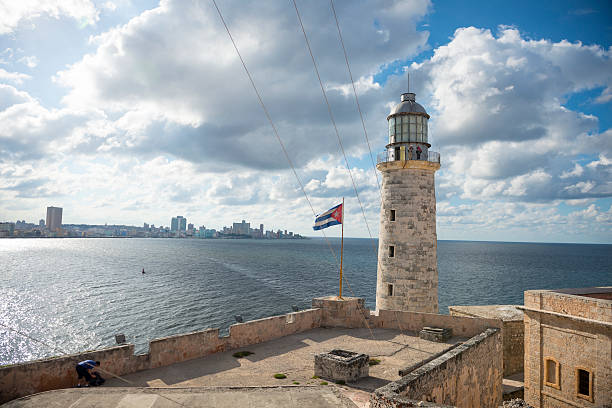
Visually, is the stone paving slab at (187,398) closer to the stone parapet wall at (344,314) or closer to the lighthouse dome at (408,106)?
the stone parapet wall at (344,314)

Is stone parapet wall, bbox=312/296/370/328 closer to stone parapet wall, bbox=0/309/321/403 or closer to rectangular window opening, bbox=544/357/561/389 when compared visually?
stone parapet wall, bbox=0/309/321/403

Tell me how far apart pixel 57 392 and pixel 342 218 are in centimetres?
1359

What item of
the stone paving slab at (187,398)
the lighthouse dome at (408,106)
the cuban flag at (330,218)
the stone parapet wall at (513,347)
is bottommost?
the stone parapet wall at (513,347)

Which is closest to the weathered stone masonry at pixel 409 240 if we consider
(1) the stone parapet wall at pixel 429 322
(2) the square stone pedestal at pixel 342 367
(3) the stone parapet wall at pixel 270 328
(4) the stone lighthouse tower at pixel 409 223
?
(4) the stone lighthouse tower at pixel 409 223

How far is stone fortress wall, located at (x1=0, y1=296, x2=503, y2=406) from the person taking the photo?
32.2ft

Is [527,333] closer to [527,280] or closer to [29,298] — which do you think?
[29,298]

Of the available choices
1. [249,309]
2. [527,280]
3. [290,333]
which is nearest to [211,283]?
[249,309]

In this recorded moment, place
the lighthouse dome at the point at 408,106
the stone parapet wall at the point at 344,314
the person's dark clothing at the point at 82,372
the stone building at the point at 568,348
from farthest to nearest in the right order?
the lighthouse dome at the point at 408,106 < the stone parapet wall at the point at 344,314 < the stone building at the point at 568,348 < the person's dark clothing at the point at 82,372

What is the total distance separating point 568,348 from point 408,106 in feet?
49.0

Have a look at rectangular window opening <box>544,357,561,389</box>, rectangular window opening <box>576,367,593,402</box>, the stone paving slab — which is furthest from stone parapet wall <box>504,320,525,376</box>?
the stone paving slab

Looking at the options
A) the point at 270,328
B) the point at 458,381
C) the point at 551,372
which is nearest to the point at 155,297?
the point at 270,328

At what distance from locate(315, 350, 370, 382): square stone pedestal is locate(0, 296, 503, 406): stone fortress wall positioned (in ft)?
8.33

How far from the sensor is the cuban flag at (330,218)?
18938 mm

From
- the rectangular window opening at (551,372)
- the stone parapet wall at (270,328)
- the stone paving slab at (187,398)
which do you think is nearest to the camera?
the stone paving slab at (187,398)
